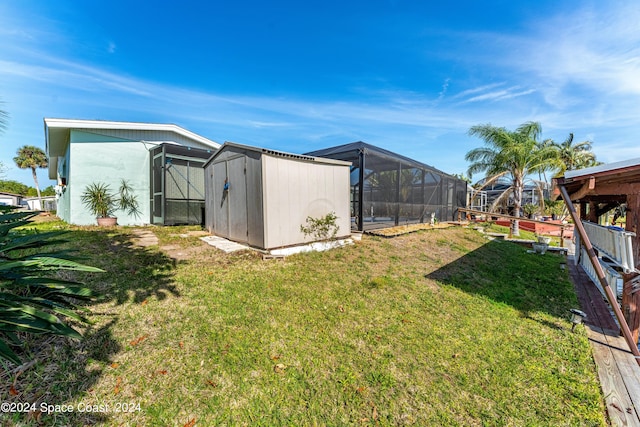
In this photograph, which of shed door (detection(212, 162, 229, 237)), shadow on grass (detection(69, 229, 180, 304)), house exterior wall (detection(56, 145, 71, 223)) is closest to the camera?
shadow on grass (detection(69, 229, 180, 304))

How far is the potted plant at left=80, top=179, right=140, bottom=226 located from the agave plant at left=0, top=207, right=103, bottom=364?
754cm

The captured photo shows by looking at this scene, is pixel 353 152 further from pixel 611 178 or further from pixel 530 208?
pixel 530 208

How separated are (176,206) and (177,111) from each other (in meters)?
6.03

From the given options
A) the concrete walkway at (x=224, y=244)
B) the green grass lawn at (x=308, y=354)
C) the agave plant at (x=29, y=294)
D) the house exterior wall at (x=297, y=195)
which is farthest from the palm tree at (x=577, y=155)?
the agave plant at (x=29, y=294)

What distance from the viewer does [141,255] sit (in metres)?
4.68

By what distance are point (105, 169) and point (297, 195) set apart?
804 centimetres

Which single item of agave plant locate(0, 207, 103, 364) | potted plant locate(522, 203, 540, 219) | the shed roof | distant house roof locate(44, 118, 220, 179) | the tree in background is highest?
distant house roof locate(44, 118, 220, 179)

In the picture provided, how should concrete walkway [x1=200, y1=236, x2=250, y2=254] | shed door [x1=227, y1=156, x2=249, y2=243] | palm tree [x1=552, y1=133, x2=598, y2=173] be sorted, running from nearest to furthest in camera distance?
concrete walkway [x1=200, y1=236, x2=250, y2=254] → shed door [x1=227, y1=156, x2=249, y2=243] → palm tree [x1=552, y1=133, x2=598, y2=173]

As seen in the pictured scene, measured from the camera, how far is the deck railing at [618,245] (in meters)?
2.88

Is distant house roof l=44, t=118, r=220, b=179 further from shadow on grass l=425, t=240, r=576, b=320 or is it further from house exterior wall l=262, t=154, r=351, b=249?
shadow on grass l=425, t=240, r=576, b=320

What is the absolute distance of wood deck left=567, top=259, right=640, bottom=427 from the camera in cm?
190

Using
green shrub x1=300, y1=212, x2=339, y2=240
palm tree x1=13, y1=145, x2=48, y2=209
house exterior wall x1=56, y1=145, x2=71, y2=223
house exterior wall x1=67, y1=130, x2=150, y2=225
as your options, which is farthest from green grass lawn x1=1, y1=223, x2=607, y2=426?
palm tree x1=13, y1=145, x2=48, y2=209

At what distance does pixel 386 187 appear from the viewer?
8.25 meters

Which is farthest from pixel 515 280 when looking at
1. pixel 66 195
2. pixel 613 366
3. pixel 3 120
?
pixel 66 195
